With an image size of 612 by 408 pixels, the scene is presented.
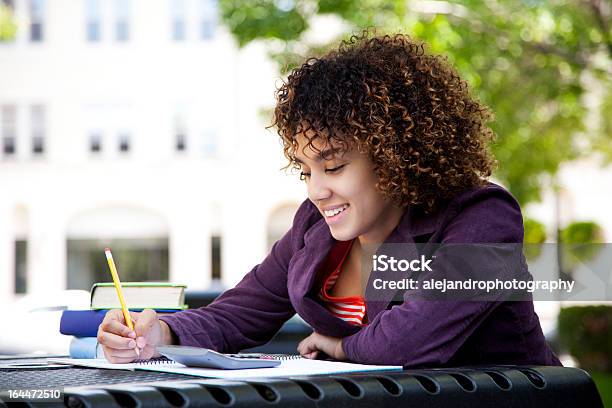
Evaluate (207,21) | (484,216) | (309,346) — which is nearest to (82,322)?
(309,346)

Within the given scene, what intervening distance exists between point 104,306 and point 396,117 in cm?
73

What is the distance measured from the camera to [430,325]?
176 cm

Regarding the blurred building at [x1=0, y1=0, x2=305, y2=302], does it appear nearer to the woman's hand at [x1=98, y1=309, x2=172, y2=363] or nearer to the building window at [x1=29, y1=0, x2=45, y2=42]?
the building window at [x1=29, y1=0, x2=45, y2=42]

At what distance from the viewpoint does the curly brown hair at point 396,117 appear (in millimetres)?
1963

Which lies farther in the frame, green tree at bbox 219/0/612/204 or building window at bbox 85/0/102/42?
building window at bbox 85/0/102/42

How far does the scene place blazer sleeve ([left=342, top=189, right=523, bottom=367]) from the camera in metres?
1.75

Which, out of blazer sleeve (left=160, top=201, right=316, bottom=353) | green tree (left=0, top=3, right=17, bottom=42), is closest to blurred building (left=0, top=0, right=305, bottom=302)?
green tree (left=0, top=3, right=17, bottom=42)

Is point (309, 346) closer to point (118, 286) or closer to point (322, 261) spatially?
point (322, 261)

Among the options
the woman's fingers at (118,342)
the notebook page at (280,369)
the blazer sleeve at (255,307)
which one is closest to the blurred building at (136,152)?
the blazer sleeve at (255,307)

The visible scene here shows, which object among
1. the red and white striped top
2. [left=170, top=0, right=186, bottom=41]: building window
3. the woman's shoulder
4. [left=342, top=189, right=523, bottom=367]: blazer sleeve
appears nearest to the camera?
[left=342, top=189, right=523, bottom=367]: blazer sleeve

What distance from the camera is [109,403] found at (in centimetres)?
127

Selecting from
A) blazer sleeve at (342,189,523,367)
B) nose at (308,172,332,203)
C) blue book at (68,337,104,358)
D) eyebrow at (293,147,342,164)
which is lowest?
blue book at (68,337,104,358)

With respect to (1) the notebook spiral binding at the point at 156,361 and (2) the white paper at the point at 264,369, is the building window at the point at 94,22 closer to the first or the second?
(1) the notebook spiral binding at the point at 156,361

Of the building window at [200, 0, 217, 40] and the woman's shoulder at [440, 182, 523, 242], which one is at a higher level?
the building window at [200, 0, 217, 40]
